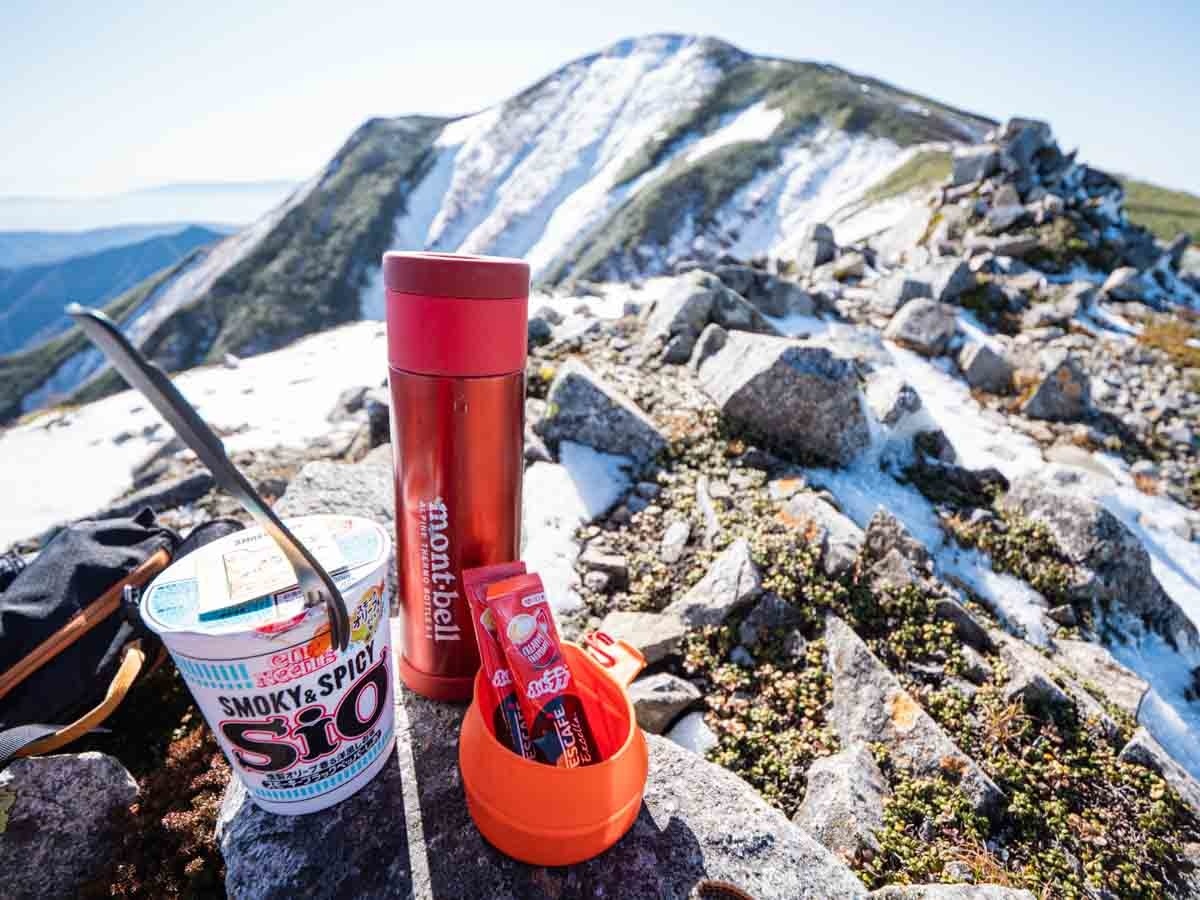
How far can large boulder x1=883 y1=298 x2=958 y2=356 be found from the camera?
9156 mm

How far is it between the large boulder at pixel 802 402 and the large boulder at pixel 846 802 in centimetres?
314

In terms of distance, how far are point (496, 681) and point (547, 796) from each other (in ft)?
1.44

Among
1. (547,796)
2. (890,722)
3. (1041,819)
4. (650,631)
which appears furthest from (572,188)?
(547,796)

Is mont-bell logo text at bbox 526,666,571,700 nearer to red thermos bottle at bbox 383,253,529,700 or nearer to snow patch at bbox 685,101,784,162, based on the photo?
red thermos bottle at bbox 383,253,529,700

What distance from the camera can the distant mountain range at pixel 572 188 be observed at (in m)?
53.1

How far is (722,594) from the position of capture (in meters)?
3.87

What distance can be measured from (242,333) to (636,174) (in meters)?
49.6

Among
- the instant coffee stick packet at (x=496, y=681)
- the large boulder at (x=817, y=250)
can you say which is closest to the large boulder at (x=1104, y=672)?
the instant coffee stick packet at (x=496, y=681)

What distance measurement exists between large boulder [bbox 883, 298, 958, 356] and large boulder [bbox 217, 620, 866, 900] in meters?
8.59

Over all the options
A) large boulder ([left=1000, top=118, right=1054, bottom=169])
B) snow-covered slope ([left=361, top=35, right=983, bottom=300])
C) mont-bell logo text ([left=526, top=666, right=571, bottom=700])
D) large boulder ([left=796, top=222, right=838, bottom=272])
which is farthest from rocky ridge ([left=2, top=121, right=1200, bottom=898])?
snow-covered slope ([left=361, top=35, right=983, bottom=300])

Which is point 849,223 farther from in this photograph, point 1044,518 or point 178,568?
point 178,568

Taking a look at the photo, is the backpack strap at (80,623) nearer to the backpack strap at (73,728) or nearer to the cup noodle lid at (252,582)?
the backpack strap at (73,728)

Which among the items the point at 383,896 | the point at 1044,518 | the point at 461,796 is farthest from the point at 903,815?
the point at 1044,518

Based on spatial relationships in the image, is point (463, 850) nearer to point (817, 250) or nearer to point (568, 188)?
point (817, 250)
